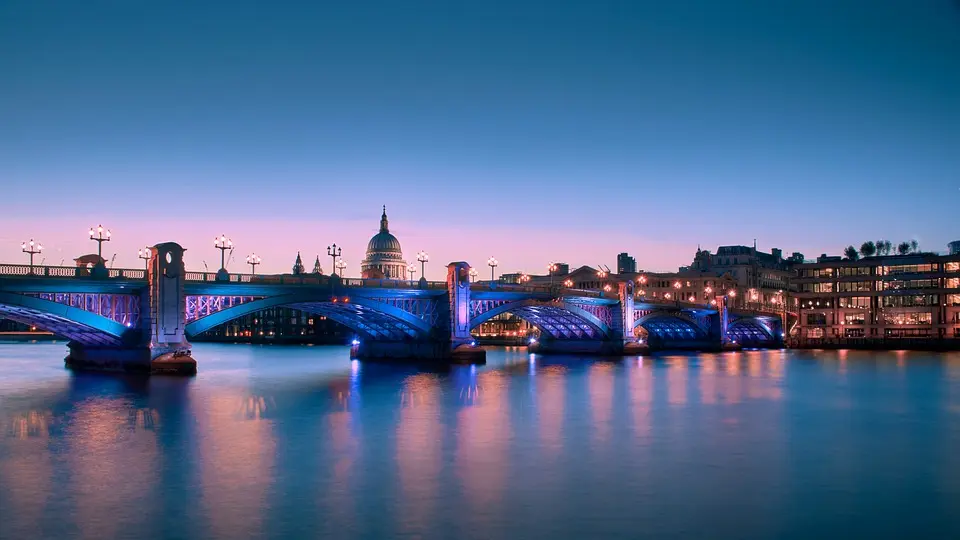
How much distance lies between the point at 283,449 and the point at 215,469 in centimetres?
470

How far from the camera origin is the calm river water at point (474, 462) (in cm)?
2300

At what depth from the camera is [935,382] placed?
70562mm

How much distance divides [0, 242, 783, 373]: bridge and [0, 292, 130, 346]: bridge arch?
0.25ft

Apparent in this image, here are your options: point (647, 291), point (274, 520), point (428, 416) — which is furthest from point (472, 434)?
point (647, 291)

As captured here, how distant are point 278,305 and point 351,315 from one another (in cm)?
1283

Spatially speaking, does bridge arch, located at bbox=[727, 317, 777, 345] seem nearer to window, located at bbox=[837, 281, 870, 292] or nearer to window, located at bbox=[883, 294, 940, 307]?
window, located at bbox=[837, 281, 870, 292]

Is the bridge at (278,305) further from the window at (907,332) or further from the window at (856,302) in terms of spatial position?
the window at (856,302)

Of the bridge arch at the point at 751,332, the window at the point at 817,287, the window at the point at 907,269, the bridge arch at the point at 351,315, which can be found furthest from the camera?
the window at the point at 817,287

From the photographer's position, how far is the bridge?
2446 inches

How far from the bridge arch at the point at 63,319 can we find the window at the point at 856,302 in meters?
138

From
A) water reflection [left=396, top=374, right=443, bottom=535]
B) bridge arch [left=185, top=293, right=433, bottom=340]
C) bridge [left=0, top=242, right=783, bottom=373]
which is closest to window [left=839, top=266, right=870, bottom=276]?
bridge [left=0, top=242, right=783, bottom=373]

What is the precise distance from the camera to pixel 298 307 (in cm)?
8025

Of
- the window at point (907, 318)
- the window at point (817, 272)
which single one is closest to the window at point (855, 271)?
the window at point (817, 272)

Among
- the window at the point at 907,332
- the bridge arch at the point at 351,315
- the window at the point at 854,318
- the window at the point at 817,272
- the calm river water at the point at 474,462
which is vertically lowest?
the calm river water at the point at 474,462
